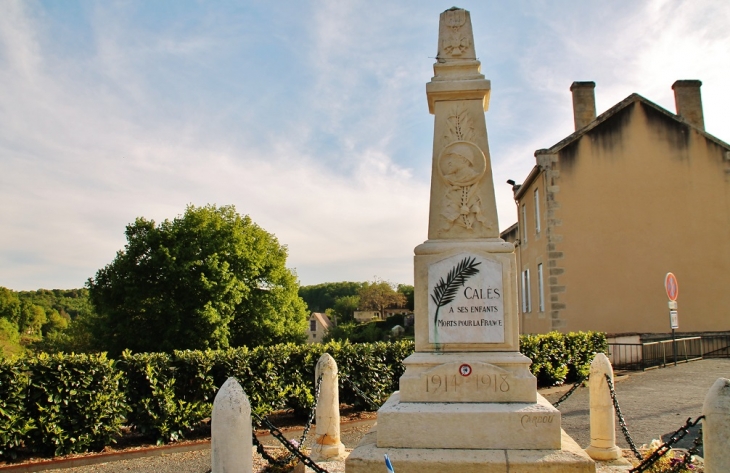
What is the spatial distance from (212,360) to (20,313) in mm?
71357

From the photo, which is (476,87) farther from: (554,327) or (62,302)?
(62,302)

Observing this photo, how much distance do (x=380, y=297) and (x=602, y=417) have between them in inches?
2618

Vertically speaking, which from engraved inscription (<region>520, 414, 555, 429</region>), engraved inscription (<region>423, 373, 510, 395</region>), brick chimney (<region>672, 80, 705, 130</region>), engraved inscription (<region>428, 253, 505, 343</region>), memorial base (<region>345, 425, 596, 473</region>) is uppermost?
brick chimney (<region>672, 80, 705, 130</region>)

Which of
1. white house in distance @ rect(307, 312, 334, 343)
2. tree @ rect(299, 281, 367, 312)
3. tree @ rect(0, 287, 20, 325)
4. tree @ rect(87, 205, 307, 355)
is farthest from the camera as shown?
tree @ rect(299, 281, 367, 312)

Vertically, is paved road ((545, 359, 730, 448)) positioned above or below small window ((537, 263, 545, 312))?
below

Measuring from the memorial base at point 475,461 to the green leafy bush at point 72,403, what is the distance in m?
5.29

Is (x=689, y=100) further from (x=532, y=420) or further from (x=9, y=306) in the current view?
(x=9, y=306)

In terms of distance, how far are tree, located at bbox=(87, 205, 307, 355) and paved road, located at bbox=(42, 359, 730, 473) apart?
1718 centimetres

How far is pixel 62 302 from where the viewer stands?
295 feet

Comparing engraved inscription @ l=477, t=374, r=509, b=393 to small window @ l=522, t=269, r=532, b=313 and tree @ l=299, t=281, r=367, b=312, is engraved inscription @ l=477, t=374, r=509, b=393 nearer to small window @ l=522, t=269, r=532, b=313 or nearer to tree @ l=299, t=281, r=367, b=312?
small window @ l=522, t=269, r=532, b=313

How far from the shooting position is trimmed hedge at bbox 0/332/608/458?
25.8 feet

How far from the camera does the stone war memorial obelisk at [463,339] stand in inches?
183

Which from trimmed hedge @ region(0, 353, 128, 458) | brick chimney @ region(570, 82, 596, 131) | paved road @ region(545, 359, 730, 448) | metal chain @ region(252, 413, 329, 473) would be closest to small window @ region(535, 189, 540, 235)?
brick chimney @ region(570, 82, 596, 131)

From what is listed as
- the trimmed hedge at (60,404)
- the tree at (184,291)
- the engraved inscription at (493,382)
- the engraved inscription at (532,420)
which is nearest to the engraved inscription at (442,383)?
the engraved inscription at (493,382)
